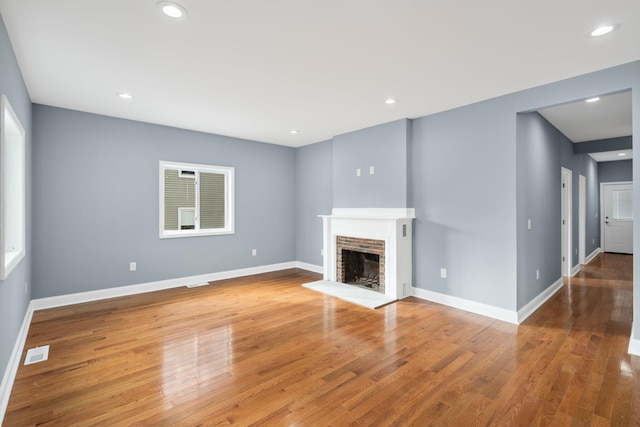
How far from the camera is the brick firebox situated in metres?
4.51

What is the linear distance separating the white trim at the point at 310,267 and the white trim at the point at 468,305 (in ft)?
6.80

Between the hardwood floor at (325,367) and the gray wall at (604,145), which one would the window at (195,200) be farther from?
the gray wall at (604,145)

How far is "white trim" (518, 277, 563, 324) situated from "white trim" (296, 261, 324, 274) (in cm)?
335

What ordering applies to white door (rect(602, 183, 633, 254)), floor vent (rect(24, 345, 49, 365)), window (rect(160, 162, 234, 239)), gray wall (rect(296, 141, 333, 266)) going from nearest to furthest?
1. floor vent (rect(24, 345, 49, 365))
2. window (rect(160, 162, 234, 239))
3. gray wall (rect(296, 141, 333, 266))
4. white door (rect(602, 183, 633, 254))

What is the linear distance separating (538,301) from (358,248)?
245cm

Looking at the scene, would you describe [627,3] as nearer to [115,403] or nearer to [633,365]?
[633,365]

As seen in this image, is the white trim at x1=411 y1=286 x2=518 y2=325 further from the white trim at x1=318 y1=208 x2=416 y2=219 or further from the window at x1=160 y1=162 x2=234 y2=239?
the window at x1=160 y1=162 x2=234 y2=239

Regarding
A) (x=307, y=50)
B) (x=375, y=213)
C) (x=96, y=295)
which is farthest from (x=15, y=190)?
(x=375, y=213)

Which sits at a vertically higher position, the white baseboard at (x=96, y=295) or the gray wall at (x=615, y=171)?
the gray wall at (x=615, y=171)

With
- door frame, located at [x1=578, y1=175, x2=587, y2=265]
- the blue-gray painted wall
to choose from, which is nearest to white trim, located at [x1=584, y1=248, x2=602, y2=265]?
door frame, located at [x1=578, y1=175, x2=587, y2=265]

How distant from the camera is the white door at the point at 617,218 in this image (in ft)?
26.1

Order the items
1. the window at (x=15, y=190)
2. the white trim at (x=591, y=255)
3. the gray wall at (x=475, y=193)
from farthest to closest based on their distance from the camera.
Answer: the white trim at (x=591, y=255), the gray wall at (x=475, y=193), the window at (x=15, y=190)

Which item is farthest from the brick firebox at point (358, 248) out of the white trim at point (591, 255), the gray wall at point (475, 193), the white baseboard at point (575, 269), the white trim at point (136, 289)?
the white trim at point (591, 255)

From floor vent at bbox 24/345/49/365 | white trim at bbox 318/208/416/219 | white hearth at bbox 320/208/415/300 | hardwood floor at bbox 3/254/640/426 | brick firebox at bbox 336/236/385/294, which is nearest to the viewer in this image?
hardwood floor at bbox 3/254/640/426
